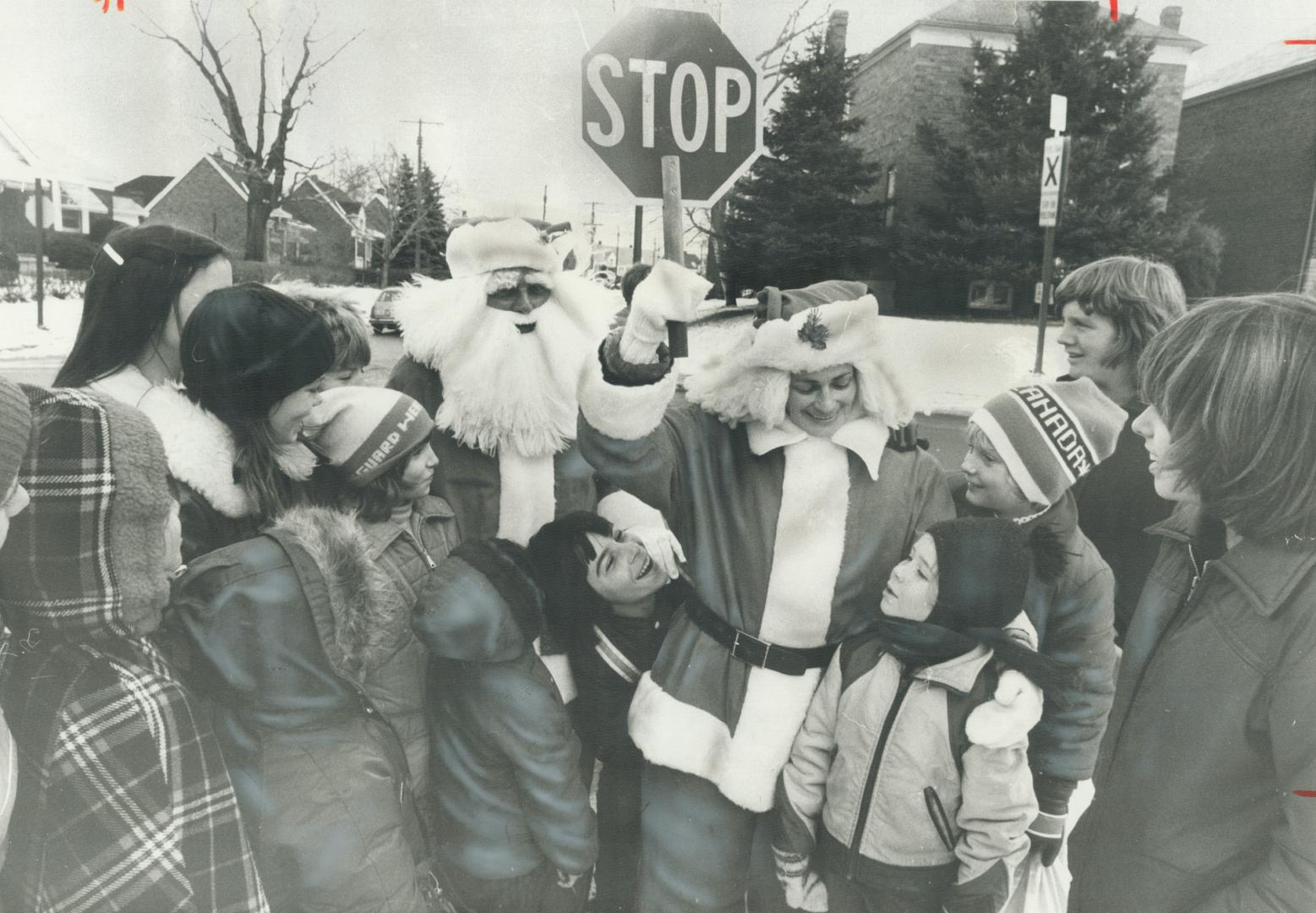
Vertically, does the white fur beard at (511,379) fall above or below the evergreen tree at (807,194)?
below

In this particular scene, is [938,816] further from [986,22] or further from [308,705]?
[986,22]

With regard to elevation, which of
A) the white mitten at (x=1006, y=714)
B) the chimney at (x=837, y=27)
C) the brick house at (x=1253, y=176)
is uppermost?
the chimney at (x=837, y=27)

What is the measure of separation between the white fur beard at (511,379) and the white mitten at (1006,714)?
3.80 ft

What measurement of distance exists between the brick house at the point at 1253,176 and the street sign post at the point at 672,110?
106cm

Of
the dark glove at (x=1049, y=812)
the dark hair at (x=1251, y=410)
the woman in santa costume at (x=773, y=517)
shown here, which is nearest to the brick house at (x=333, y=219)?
the woman in santa costume at (x=773, y=517)

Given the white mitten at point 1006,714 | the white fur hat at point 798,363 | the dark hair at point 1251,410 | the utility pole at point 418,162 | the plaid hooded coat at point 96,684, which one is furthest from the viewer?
the utility pole at point 418,162

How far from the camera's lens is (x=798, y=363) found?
180 centimetres

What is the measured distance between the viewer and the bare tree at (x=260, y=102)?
6.29 ft

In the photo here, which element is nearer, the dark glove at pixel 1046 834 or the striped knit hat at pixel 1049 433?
the striped knit hat at pixel 1049 433

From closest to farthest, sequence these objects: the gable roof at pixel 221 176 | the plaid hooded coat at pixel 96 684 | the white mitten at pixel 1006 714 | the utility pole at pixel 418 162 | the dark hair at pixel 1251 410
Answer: the plaid hooded coat at pixel 96 684 → the dark hair at pixel 1251 410 → the white mitten at pixel 1006 714 → the gable roof at pixel 221 176 → the utility pole at pixel 418 162

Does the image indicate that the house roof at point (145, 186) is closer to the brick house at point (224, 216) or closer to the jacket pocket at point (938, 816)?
the brick house at point (224, 216)

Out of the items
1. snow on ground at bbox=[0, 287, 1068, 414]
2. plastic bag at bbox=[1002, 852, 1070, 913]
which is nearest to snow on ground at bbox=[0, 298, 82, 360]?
snow on ground at bbox=[0, 287, 1068, 414]

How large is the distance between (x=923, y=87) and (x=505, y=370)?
1218 mm

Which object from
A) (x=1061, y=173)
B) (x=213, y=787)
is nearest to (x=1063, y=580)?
(x=1061, y=173)
